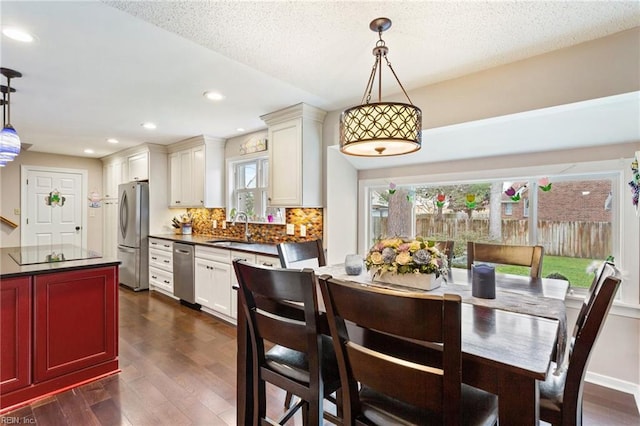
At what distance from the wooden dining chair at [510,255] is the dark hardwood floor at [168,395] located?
0.95m

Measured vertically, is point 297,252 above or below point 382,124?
below

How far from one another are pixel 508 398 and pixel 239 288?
3.50 feet

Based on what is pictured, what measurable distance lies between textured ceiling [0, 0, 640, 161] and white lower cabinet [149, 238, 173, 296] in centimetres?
214

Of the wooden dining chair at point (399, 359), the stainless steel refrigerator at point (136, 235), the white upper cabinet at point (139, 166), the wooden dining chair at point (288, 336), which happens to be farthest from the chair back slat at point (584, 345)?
the white upper cabinet at point (139, 166)

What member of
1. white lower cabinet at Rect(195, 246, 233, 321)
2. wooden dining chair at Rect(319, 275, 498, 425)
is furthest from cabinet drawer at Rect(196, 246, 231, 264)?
wooden dining chair at Rect(319, 275, 498, 425)

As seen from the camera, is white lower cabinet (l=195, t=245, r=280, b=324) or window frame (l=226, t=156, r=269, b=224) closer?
white lower cabinet (l=195, t=245, r=280, b=324)

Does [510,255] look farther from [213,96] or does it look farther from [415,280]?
[213,96]

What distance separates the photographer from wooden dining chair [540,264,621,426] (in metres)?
1.02

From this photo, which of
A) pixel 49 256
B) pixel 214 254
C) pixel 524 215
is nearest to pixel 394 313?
pixel 524 215

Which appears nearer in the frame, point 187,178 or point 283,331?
point 283,331

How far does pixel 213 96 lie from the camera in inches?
116

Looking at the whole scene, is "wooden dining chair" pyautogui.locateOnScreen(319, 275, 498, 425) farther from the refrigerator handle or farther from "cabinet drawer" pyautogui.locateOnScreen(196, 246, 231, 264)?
the refrigerator handle

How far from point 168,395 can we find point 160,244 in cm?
299

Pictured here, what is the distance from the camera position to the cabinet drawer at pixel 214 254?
3594 mm
